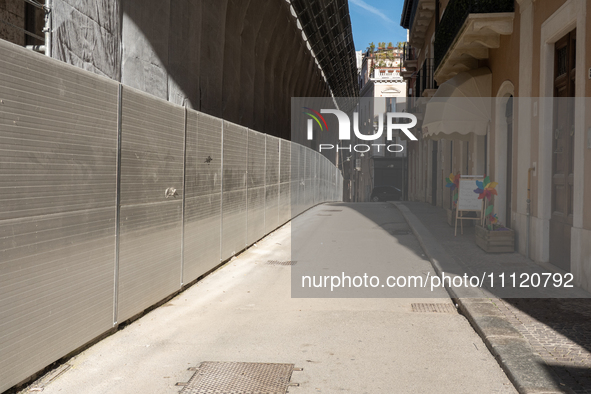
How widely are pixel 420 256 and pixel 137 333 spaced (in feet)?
21.4

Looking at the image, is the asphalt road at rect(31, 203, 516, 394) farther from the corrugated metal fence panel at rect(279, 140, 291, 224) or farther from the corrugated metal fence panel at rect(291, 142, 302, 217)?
the corrugated metal fence panel at rect(291, 142, 302, 217)

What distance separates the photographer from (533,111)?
10.7 meters

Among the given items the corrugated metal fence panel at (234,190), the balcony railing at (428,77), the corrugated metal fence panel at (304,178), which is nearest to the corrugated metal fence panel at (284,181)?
the corrugated metal fence panel at (304,178)

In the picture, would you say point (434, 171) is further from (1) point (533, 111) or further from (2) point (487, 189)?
(1) point (533, 111)

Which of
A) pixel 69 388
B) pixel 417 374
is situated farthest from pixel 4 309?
pixel 417 374

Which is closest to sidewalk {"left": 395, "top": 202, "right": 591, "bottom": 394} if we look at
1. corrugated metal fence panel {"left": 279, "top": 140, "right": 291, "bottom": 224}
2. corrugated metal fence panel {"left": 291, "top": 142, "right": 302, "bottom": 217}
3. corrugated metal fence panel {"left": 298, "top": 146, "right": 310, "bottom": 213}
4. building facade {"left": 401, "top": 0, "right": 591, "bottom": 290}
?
building facade {"left": 401, "top": 0, "right": 591, "bottom": 290}

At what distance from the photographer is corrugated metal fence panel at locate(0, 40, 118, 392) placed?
13.7ft

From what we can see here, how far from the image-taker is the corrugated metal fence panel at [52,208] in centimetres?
416

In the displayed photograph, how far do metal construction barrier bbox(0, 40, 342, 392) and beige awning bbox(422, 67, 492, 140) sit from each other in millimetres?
8012

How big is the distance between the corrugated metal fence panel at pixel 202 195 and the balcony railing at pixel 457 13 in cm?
613

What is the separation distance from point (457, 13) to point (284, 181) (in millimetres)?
6078

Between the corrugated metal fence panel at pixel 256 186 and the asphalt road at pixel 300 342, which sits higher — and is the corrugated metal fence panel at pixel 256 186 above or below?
above

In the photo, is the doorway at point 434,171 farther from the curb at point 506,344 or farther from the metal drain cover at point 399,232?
the curb at point 506,344

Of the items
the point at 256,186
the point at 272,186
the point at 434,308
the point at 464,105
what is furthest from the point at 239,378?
the point at 464,105
